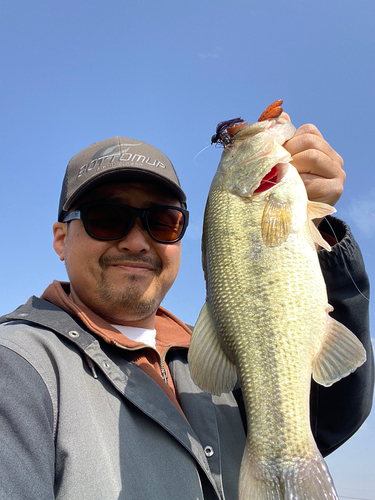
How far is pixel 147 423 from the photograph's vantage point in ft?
6.40

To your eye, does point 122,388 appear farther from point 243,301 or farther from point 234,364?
point 243,301

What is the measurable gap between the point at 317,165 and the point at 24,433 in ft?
6.21

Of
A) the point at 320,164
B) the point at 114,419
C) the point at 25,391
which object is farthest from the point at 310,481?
the point at 320,164

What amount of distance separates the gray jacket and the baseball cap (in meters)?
0.86

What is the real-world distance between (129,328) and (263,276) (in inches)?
50.0

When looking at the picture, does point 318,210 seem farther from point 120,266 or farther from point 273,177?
point 120,266

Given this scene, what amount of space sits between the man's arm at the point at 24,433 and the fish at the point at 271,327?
71cm

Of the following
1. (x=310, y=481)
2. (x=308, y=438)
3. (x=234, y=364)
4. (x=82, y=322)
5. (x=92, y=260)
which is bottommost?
(x=310, y=481)

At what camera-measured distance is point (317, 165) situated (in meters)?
2.07

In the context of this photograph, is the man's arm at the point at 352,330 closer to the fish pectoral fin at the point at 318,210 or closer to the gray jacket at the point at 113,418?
the gray jacket at the point at 113,418

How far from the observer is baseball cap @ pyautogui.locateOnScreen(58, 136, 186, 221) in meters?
2.73


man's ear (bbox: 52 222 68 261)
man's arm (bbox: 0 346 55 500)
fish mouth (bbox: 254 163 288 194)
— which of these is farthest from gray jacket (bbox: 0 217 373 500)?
man's ear (bbox: 52 222 68 261)

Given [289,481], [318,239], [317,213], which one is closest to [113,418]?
[289,481]

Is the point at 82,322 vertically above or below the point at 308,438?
above
